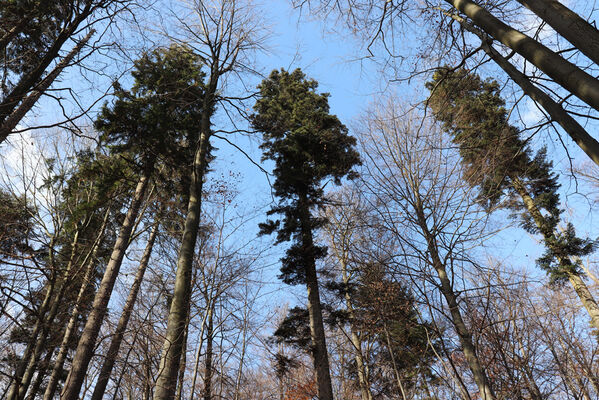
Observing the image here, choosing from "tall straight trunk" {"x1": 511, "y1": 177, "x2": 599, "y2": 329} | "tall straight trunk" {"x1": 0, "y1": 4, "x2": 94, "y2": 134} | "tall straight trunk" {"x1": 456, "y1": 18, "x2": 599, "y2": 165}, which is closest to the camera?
"tall straight trunk" {"x1": 456, "y1": 18, "x2": 599, "y2": 165}

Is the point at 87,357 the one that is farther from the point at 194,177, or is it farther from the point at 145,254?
the point at 194,177

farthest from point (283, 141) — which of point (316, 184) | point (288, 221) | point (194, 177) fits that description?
point (194, 177)

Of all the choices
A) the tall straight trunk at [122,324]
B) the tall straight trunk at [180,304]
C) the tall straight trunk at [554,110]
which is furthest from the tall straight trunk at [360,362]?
the tall straight trunk at [554,110]

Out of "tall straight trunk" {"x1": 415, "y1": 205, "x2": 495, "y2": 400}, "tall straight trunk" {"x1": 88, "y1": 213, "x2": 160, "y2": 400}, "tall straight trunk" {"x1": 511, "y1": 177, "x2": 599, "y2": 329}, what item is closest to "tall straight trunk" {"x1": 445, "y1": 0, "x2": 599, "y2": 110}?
"tall straight trunk" {"x1": 415, "y1": 205, "x2": 495, "y2": 400}

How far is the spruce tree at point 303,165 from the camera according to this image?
925 centimetres

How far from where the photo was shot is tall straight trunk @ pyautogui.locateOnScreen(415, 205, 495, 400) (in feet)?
10.5

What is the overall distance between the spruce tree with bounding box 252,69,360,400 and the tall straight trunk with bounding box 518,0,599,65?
6.50m

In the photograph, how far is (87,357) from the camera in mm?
6480

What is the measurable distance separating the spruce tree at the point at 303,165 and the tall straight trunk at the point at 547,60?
5.96 metres

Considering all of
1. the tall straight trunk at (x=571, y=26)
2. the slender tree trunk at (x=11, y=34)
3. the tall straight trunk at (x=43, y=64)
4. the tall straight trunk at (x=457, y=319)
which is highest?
the slender tree trunk at (x=11, y=34)

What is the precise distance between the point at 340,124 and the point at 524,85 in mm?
8608

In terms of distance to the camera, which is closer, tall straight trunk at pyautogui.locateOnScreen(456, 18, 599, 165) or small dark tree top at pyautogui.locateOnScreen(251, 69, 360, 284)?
tall straight trunk at pyautogui.locateOnScreen(456, 18, 599, 165)

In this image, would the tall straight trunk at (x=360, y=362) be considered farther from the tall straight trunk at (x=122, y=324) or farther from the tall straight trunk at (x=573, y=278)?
the tall straight trunk at (x=573, y=278)

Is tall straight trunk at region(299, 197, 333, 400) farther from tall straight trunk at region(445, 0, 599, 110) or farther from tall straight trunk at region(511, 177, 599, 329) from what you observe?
tall straight trunk at region(445, 0, 599, 110)
